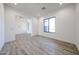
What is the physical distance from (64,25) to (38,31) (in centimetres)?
79

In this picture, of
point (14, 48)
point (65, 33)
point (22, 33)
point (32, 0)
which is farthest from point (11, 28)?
point (65, 33)

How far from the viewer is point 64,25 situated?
2.59 m

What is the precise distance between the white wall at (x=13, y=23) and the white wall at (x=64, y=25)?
551 millimetres

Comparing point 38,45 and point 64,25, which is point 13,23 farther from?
point 64,25

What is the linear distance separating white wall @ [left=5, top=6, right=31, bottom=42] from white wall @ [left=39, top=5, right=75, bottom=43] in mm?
551

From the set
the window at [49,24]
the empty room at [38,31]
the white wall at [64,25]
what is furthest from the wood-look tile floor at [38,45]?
the window at [49,24]

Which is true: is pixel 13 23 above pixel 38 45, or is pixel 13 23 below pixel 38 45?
above

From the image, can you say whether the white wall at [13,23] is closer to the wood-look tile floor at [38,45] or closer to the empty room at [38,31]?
the empty room at [38,31]

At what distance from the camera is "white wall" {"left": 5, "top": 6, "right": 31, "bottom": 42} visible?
205cm

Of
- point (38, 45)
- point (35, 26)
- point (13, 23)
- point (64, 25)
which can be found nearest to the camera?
point (13, 23)

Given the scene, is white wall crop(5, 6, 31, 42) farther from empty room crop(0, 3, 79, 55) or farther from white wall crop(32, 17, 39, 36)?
white wall crop(32, 17, 39, 36)

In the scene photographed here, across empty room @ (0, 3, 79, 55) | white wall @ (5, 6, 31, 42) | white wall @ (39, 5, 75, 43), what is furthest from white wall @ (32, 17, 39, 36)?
white wall @ (5, 6, 31, 42)

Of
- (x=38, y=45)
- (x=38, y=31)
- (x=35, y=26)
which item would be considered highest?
(x=35, y=26)

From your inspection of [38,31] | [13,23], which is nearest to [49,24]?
[38,31]
